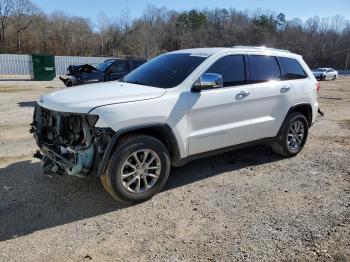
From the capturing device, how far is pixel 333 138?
8039mm

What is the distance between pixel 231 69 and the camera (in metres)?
5.16

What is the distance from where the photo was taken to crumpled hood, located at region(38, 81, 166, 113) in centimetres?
396

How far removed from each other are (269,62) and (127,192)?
10.2 ft

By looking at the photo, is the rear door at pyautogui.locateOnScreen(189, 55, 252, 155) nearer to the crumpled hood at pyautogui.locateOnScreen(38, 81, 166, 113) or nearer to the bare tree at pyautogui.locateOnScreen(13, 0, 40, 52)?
the crumpled hood at pyautogui.locateOnScreen(38, 81, 166, 113)

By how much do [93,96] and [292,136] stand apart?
3.67 metres

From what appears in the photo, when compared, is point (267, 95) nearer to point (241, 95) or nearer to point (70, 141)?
point (241, 95)

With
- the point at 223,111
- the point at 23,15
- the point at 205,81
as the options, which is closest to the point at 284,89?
the point at 223,111

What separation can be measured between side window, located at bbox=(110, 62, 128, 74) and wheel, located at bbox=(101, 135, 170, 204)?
8875 millimetres

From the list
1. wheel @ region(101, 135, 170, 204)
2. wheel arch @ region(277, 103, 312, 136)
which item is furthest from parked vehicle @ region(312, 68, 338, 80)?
wheel @ region(101, 135, 170, 204)

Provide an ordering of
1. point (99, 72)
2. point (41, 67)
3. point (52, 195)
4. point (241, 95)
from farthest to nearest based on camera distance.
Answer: point (41, 67), point (99, 72), point (241, 95), point (52, 195)

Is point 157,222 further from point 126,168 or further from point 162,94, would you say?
point 162,94

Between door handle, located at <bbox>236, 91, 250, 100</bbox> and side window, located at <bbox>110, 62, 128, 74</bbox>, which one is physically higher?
side window, located at <bbox>110, 62, 128, 74</bbox>

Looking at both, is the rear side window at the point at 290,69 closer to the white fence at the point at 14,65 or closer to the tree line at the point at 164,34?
the white fence at the point at 14,65

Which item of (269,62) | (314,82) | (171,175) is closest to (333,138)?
(314,82)
